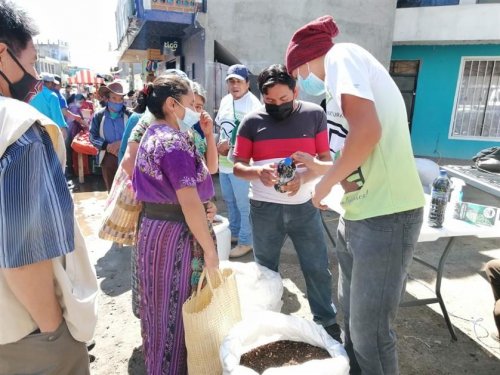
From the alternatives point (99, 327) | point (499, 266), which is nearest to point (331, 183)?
point (499, 266)

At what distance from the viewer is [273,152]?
2.59 m

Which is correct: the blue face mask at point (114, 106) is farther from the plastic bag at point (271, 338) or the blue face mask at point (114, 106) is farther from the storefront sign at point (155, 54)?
the storefront sign at point (155, 54)

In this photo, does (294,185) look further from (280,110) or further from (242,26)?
(242,26)

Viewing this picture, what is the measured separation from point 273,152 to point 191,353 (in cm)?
138

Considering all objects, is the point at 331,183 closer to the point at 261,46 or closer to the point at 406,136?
the point at 406,136

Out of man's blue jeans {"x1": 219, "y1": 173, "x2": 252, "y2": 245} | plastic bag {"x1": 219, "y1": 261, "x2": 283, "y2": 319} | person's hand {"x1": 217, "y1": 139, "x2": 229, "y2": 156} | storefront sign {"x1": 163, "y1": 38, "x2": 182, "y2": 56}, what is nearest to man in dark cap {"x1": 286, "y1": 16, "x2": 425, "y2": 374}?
plastic bag {"x1": 219, "y1": 261, "x2": 283, "y2": 319}

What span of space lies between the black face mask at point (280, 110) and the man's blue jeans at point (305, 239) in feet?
2.01

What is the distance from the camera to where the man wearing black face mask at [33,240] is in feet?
3.43

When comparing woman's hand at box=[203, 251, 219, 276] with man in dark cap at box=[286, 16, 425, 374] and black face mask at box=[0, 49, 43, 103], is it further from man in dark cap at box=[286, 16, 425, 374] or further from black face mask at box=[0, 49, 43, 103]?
black face mask at box=[0, 49, 43, 103]

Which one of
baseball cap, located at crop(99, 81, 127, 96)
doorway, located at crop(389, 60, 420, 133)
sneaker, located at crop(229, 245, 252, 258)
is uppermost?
doorway, located at crop(389, 60, 420, 133)

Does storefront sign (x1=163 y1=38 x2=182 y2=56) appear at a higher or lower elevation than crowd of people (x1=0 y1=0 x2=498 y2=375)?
higher

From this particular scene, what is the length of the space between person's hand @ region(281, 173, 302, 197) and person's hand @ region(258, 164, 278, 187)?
0.25 feet

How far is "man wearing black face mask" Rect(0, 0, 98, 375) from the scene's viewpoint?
1044mm

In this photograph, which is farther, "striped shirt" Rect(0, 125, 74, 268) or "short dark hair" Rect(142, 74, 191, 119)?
"short dark hair" Rect(142, 74, 191, 119)
